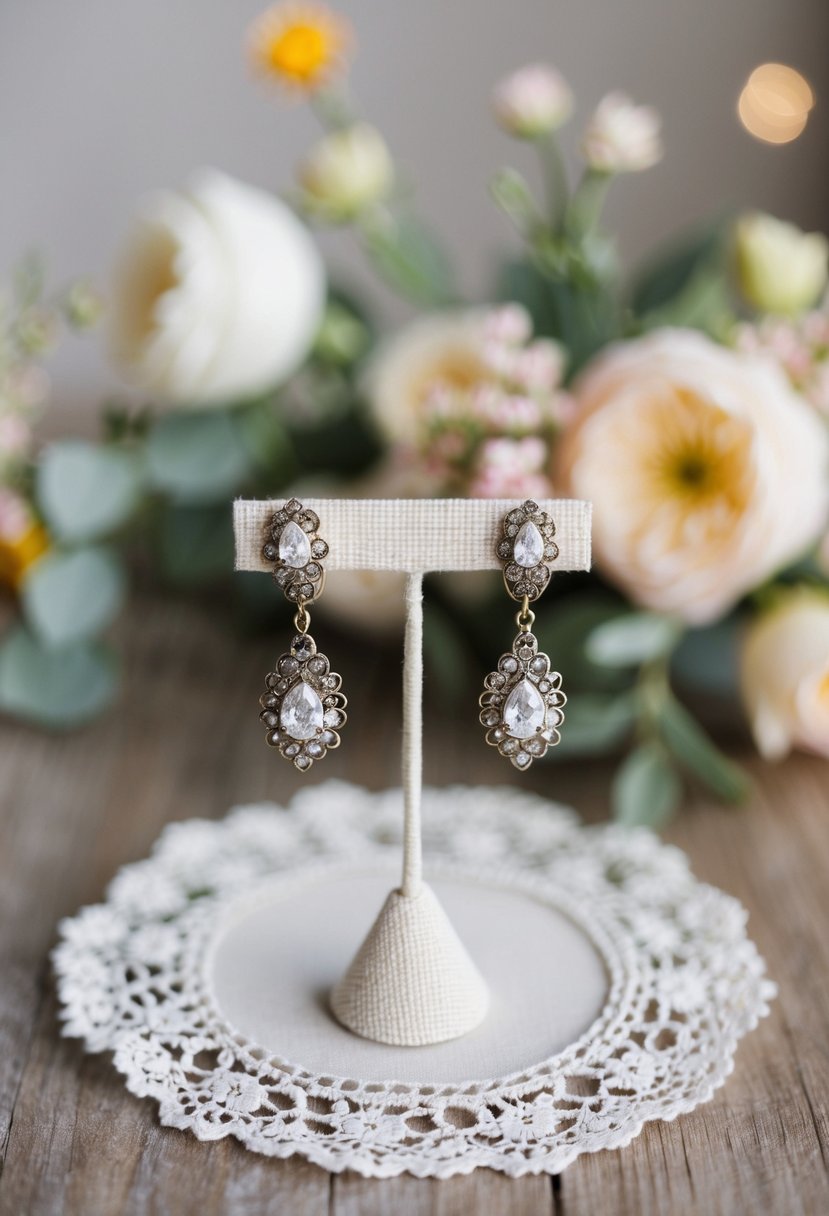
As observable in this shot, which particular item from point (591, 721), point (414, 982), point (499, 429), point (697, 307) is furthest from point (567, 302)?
point (414, 982)

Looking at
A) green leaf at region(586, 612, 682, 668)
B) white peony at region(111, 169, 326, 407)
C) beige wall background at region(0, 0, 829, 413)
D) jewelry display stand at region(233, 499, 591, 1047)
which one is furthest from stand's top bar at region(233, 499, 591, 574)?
beige wall background at region(0, 0, 829, 413)

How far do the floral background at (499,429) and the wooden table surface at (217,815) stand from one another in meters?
0.04

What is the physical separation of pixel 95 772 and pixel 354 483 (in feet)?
1.07

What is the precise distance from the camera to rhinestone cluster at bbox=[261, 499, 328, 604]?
0.50m

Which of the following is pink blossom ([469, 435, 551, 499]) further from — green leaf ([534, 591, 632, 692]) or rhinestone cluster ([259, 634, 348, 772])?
rhinestone cluster ([259, 634, 348, 772])

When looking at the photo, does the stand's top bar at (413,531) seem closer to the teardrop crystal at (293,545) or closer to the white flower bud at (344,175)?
the teardrop crystal at (293,545)

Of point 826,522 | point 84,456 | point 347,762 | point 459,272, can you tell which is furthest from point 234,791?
point 459,272

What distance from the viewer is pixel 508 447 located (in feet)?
2.45

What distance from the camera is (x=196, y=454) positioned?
3.12 feet

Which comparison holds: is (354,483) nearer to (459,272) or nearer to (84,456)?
(84,456)

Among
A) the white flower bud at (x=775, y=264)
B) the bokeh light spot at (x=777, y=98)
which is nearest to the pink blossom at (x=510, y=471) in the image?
the white flower bud at (x=775, y=264)

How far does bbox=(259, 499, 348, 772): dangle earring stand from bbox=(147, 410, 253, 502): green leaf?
46cm

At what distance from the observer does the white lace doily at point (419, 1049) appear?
50 centimetres

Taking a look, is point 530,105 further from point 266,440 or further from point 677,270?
point 266,440
